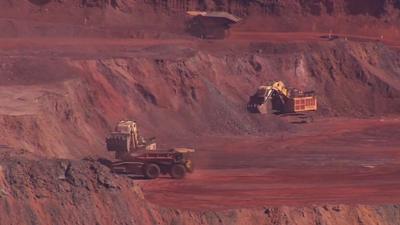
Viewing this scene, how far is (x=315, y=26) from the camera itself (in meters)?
75.8

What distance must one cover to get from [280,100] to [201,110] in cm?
600

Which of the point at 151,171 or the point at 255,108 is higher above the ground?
the point at 151,171

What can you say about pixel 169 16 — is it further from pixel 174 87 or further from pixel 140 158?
pixel 140 158

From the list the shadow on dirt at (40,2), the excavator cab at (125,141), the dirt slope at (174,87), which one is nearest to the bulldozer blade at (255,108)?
the dirt slope at (174,87)

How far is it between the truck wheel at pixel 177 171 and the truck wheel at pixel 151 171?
54cm

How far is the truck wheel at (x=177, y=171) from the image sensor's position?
3709 cm

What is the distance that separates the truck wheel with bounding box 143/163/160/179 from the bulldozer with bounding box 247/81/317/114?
17.5m

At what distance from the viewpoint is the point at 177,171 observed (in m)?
37.1

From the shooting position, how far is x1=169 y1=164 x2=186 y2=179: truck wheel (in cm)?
3709

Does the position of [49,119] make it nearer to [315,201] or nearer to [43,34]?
[315,201]

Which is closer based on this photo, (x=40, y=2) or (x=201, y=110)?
(x=201, y=110)

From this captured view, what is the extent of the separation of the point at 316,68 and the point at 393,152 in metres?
16.8

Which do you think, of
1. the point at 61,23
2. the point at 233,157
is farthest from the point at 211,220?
the point at 61,23

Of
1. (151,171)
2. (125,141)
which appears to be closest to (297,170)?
(151,171)
